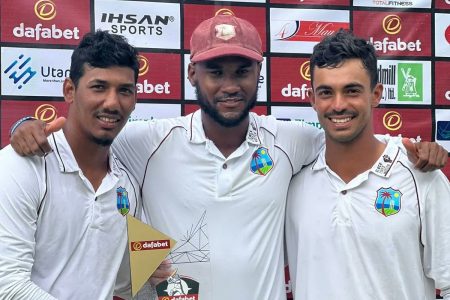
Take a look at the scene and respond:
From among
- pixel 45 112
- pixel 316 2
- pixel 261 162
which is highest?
pixel 316 2

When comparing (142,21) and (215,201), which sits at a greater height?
(142,21)

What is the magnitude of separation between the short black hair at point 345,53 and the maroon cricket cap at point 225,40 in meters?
0.21

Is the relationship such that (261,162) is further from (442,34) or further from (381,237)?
(442,34)

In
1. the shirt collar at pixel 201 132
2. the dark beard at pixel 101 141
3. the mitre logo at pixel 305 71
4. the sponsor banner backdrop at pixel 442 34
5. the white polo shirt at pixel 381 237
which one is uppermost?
the sponsor banner backdrop at pixel 442 34

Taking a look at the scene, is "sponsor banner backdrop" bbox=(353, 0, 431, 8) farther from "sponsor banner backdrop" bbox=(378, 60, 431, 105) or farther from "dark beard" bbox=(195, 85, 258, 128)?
"dark beard" bbox=(195, 85, 258, 128)

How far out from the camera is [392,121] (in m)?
2.73

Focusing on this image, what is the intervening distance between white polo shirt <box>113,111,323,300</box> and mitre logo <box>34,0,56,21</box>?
33.9 inches

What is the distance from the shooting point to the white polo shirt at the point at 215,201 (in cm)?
177

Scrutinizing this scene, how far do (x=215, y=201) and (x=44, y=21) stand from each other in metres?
1.26

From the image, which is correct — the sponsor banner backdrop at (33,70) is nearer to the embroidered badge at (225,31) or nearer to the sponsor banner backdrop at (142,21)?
the sponsor banner backdrop at (142,21)

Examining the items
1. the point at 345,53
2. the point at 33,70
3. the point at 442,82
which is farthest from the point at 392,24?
the point at 33,70

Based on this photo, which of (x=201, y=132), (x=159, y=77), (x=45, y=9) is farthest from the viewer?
(x=159, y=77)

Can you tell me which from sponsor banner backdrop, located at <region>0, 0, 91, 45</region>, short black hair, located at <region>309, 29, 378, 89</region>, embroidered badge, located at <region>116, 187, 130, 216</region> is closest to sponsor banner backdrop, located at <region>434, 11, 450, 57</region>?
short black hair, located at <region>309, 29, 378, 89</region>

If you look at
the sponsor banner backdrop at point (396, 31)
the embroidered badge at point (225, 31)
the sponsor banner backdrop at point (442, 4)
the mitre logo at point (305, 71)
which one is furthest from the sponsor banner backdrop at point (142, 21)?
the sponsor banner backdrop at point (442, 4)
